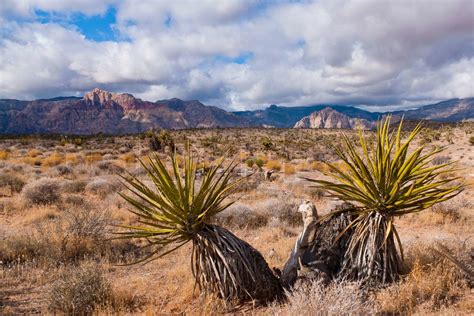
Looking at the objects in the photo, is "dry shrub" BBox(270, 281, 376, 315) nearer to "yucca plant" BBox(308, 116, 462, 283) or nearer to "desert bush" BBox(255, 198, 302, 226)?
"yucca plant" BBox(308, 116, 462, 283)

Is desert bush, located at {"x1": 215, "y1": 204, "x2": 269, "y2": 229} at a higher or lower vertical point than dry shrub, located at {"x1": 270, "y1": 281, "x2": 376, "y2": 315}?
lower

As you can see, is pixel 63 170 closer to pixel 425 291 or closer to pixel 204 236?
pixel 204 236

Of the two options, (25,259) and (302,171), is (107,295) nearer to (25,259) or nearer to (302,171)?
(25,259)

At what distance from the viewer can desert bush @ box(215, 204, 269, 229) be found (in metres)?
9.66

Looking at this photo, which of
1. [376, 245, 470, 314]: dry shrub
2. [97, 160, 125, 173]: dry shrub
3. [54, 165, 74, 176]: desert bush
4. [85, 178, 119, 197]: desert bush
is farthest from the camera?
[97, 160, 125, 173]: dry shrub

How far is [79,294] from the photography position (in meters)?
4.71

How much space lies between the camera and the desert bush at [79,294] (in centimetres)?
463

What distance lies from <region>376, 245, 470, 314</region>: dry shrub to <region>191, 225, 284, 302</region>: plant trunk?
166 cm

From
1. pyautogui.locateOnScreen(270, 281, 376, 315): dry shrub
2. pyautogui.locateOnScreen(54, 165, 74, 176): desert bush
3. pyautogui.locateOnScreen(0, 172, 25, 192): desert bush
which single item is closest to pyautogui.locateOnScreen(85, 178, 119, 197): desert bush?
pyautogui.locateOnScreen(0, 172, 25, 192): desert bush

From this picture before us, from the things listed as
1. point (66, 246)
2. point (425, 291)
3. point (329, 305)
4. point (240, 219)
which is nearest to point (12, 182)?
point (66, 246)

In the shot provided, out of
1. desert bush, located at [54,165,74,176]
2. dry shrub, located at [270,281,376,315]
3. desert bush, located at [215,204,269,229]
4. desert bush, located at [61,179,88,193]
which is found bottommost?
desert bush, located at [215,204,269,229]

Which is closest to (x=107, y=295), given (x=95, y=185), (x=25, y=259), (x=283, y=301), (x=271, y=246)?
(x=283, y=301)

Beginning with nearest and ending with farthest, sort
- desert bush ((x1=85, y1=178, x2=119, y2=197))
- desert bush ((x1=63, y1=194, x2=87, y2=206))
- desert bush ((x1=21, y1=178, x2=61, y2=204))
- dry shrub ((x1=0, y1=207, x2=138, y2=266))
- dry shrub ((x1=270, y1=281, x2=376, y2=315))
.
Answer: dry shrub ((x1=270, y1=281, x2=376, y2=315)) → dry shrub ((x1=0, y1=207, x2=138, y2=266)) → desert bush ((x1=21, y1=178, x2=61, y2=204)) → desert bush ((x1=63, y1=194, x2=87, y2=206)) → desert bush ((x1=85, y1=178, x2=119, y2=197))

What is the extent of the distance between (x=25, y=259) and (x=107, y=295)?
10.1ft
